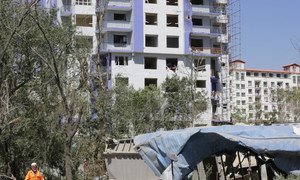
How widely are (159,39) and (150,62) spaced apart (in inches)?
102

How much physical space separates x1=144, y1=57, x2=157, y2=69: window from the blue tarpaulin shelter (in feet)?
128

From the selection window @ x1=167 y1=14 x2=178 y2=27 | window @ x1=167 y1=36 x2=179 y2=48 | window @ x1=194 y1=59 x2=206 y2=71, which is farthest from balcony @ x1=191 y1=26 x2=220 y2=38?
window @ x1=194 y1=59 x2=206 y2=71

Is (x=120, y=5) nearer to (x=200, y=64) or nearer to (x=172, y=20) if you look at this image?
(x=172, y=20)

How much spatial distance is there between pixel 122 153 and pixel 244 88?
328 ft

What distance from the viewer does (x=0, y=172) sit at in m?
18.5

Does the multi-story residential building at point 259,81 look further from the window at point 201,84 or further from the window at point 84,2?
the window at point 84,2

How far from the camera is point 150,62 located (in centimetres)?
5331

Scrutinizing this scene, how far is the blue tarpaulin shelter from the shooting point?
460 inches

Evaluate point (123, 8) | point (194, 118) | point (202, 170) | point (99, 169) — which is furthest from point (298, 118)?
point (202, 170)

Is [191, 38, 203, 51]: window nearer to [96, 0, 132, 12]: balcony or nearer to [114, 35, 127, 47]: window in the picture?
[114, 35, 127, 47]: window

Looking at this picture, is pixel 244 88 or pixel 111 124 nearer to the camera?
pixel 111 124

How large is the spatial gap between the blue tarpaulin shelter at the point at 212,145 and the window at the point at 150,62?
3887cm

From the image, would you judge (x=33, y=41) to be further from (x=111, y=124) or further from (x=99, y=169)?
(x=111, y=124)

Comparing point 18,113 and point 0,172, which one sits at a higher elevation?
point 18,113
